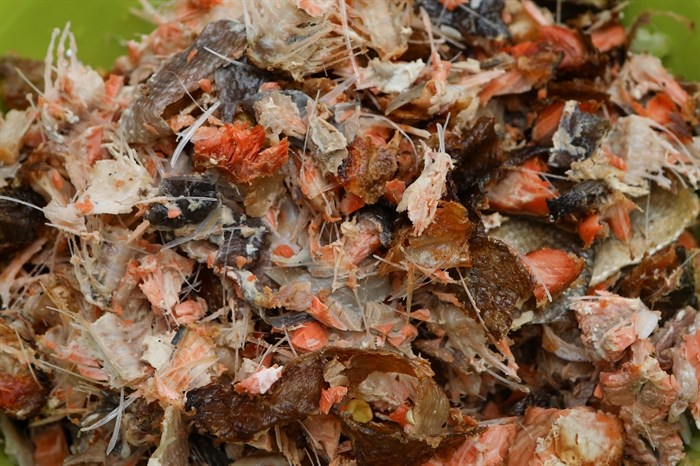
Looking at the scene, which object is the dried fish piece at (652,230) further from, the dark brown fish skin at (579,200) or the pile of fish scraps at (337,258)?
the dark brown fish skin at (579,200)

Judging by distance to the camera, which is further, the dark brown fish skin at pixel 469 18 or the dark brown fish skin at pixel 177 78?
the dark brown fish skin at pixel 469 18

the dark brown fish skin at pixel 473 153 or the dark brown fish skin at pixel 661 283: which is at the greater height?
the dark brown fish skin at pixel 473 153

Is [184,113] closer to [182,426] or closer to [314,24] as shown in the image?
[314,24]

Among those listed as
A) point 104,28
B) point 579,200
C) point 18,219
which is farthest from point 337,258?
point 104,28

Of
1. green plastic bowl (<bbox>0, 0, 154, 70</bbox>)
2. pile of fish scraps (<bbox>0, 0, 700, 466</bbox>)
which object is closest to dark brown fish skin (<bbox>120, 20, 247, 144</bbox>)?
pile of fish scraps (<bbox>0, 0, 700, 466</bbox>)

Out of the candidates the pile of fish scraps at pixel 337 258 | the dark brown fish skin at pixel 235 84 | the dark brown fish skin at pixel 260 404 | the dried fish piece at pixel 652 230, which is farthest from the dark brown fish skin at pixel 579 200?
the dark brown fish skin at pixel 235 84

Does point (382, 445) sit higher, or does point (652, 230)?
point (652, 230)

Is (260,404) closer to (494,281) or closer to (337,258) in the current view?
(337,258)
